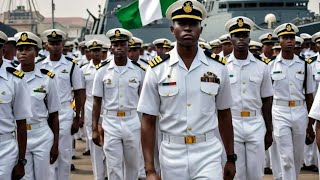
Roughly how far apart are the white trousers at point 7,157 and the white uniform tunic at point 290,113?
389 cm

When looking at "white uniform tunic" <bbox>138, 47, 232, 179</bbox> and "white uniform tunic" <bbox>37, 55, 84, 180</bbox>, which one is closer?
"white uniform tunic" <bbox>138, 47, 232, 179</bbox>

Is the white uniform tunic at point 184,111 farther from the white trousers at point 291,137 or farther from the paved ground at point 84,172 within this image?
the paved ground at point 84,172

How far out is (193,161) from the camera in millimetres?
4812

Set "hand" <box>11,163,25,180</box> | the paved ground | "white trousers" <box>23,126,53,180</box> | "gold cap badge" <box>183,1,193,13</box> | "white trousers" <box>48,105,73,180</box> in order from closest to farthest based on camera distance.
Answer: "gold cap badge" <box>183,1,193,13</box> < "hand" <box>11,163,25,180</box> < "white trousers" <box>23,126,53,180</box> < "white trousers" <box>48,105,73,180</box> < the paved ground

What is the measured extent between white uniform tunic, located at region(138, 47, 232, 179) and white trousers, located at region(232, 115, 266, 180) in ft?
7.56

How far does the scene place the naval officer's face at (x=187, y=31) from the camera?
480cm

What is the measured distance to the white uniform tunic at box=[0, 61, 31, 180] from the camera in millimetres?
5555

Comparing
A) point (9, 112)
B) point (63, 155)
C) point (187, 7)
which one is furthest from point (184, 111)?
point (63, 155)

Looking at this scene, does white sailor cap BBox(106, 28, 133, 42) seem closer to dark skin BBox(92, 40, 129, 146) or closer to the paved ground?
dark skin BBox(92, 40, 129, 146)

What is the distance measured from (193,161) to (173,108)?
1.46 feet

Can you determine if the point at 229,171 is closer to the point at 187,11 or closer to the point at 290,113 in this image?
the point at 187,11

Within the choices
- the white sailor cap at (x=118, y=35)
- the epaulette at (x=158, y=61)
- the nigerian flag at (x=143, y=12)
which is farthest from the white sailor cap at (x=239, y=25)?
the nigerian flag at (x=143, y=12)

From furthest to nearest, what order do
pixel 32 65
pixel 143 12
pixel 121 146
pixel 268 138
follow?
pixel 143 12 → pixel 121 146 → pixel 268 138 → pixel 32 65

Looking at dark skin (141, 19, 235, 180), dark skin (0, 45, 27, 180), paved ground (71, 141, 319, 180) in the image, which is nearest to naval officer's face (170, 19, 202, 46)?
dark skin (141, 19, 235, 180)
